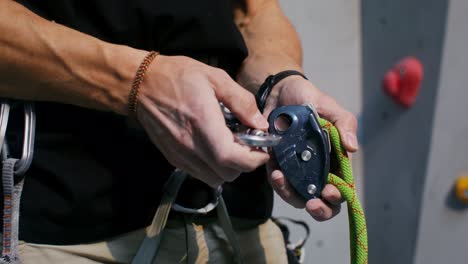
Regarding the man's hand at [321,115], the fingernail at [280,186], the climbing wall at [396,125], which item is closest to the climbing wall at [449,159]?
the climbing wall at [396,125]

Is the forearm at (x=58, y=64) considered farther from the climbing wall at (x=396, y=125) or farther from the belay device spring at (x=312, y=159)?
the climbing wall at (x=396, y=125)

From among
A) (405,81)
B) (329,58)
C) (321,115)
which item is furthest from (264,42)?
(405,81)

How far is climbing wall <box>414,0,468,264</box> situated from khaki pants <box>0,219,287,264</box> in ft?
2.83

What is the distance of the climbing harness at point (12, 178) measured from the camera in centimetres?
64

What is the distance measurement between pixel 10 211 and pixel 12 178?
42 millimetres

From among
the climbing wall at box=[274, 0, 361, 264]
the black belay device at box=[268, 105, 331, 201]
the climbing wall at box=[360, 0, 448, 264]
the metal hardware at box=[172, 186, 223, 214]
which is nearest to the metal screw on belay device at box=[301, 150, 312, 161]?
the black belay device at box=[268, 105, 331, 201]

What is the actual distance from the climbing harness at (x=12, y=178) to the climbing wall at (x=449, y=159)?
124cm

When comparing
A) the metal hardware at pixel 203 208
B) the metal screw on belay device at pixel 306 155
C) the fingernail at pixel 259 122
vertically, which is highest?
the fingernail at pixel 259 122

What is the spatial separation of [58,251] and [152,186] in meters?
0.15

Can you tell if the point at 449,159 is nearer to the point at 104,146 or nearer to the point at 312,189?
the point at 312,189

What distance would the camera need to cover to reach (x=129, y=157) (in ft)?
2.45

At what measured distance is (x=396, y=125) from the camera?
1682 mm

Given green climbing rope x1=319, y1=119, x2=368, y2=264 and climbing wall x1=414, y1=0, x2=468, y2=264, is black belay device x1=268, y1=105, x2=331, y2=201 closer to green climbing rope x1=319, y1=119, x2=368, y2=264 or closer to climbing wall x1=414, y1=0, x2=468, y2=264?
green climbing rope x1=319, y1=119, x2=368, y2=264

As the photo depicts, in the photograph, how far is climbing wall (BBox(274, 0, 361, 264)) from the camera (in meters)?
1.51
